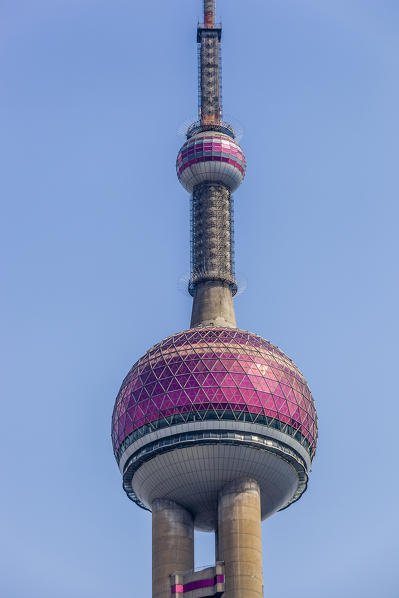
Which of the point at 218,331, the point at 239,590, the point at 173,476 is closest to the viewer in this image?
the point at 239,590

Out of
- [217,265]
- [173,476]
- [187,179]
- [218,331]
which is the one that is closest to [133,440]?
[173,476]

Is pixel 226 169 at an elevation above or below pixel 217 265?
above

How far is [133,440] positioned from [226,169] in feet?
143

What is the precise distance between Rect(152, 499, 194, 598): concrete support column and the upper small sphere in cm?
4692

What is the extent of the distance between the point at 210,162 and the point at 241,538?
→ 53.6 meters

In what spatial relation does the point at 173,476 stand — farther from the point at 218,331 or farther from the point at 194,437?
the point at 218,331

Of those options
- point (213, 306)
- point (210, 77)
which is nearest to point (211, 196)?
point (213, 306)

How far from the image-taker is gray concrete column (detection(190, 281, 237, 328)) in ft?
412

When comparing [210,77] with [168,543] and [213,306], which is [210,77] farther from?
[168,543]

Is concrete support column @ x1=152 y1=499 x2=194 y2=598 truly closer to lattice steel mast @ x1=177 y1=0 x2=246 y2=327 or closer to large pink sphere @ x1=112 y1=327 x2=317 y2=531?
large pink sphere @ x1=112 y1=327 x2=317 y2=531

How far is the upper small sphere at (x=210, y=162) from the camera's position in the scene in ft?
450

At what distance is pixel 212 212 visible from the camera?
445 ft

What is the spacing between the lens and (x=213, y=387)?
109812 mm

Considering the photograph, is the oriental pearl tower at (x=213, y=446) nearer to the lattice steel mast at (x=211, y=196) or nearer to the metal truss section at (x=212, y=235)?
the lattice steel mast at (x=211, y=196)
